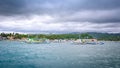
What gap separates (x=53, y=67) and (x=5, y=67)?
8.56m

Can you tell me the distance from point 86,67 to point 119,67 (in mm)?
5744

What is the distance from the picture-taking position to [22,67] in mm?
38969

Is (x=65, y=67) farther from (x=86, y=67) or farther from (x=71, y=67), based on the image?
(x=86, y=67)

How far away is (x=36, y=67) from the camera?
125ft

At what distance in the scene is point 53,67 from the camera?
37.7 m

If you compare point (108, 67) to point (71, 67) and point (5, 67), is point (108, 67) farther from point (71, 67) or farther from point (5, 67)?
point (5, 67)

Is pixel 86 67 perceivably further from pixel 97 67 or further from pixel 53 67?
pixel 53 67

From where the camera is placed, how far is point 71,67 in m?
37.6

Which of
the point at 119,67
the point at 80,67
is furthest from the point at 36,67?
the point at 119,67

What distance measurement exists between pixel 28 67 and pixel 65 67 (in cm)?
670

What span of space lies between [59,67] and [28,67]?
18.6ft

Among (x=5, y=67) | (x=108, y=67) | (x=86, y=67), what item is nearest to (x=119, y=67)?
(x=108, y=67)

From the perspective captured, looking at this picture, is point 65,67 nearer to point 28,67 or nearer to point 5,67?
point 28,67

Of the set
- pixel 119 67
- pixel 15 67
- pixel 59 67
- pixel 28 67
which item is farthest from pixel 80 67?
pixel 15 67
